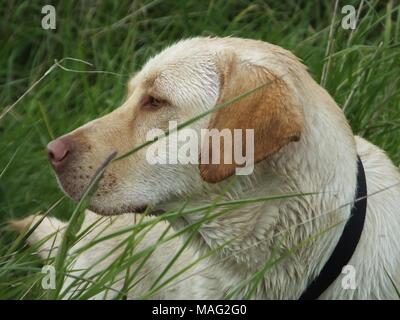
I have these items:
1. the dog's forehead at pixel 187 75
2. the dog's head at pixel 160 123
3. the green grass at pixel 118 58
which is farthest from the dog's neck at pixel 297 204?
the green grass at pixel 118 58

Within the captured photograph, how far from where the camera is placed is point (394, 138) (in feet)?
17.1

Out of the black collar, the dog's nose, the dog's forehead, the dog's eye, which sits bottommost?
the black collar

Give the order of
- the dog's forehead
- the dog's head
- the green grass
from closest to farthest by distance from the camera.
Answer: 1. the dog's head
2. the dog's forehead
3. the green grass

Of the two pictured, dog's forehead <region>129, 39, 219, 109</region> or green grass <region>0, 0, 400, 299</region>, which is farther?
green grass <region>0, 0, 400, 299</region>

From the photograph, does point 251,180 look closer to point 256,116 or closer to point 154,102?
point 256,116

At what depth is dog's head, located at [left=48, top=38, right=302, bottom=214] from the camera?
12.5 feet

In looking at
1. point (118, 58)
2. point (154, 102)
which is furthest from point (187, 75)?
point (118, 58)

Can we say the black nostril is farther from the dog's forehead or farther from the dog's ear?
the dog's ear

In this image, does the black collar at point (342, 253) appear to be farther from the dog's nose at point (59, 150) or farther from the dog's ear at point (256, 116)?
the dog's nose at point (59, 150)

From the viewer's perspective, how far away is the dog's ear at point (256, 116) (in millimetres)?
3605

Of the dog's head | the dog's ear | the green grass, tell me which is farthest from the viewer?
the green grass

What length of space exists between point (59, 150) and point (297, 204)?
868 mm

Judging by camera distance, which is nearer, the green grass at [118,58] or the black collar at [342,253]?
the black collar at [342,253]

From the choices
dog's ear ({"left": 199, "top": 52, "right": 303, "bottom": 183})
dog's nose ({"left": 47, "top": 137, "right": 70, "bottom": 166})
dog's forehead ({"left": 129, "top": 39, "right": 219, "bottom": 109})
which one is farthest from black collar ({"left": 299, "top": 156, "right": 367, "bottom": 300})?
dog's nose ({"left": 47, "top": 137, "right": 70, "bottom": 166})
